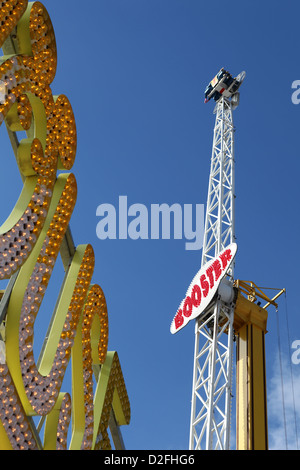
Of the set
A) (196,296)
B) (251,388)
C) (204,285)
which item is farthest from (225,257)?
(251,388)

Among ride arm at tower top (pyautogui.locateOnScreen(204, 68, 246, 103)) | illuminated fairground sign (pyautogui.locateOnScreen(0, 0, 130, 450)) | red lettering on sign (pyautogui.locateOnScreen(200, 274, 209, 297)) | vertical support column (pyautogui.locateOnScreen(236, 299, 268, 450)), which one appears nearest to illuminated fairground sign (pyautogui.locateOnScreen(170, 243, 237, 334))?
red lettering on sign (pyautogui.locateOnScreen(200, 274, 209, 297))

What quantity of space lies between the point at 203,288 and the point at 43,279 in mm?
12633

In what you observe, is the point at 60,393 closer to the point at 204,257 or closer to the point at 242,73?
the point at 204,257

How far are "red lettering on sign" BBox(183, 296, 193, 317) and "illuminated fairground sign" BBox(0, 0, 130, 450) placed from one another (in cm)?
986

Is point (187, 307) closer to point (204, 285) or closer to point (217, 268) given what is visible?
point (204, 285)

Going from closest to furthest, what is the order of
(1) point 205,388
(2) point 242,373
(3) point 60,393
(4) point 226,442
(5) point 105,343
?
1. (3) point 60,393
2. (5) point 105,343
3. (4) point 226,442
4. (1) point 205,388
5. (2) point 242,373

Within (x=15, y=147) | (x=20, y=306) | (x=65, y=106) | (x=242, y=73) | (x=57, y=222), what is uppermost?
(x=242, y=73)

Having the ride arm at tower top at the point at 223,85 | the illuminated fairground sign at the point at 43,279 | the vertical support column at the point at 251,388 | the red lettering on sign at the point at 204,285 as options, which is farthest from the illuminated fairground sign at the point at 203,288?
the ride arm at tower top at the point at 223,85

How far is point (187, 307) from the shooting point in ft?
72.5

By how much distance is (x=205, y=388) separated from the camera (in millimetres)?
20391

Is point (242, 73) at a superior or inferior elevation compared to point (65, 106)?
superior

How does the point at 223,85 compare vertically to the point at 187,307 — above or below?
above

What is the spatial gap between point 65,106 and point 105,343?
413 centimetres
